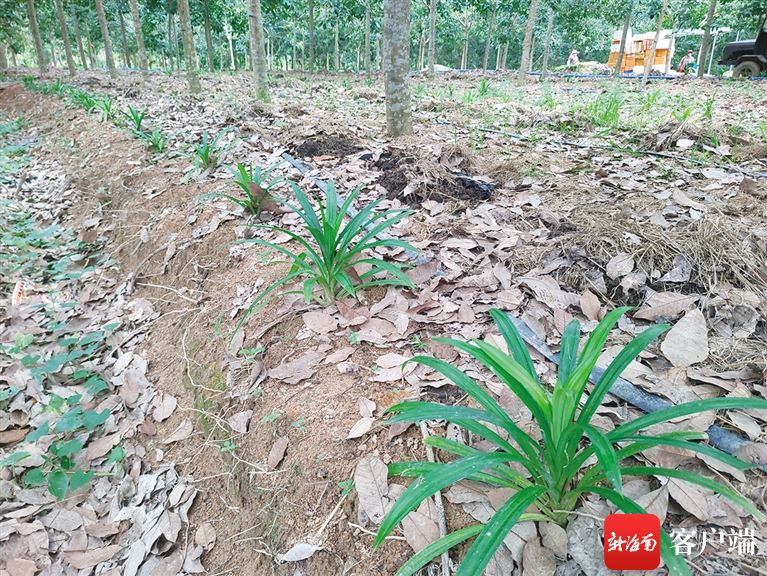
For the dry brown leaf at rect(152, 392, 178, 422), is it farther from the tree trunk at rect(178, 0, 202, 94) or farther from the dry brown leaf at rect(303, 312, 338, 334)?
the tree trunk at rect(178, 0, 202, 94)

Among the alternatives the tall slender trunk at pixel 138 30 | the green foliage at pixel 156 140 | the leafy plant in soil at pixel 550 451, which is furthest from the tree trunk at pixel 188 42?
the leafy plant in soil at pixel 550 451

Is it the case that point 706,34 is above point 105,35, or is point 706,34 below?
above

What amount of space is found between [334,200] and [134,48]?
36.6m

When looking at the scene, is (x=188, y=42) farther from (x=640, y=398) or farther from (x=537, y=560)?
(x=537, y=560)

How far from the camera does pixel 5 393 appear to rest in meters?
2.40

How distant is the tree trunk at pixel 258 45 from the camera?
598 cm

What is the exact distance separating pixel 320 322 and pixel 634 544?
4.50ft

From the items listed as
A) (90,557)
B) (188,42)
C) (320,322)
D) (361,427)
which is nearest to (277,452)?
(361,427)

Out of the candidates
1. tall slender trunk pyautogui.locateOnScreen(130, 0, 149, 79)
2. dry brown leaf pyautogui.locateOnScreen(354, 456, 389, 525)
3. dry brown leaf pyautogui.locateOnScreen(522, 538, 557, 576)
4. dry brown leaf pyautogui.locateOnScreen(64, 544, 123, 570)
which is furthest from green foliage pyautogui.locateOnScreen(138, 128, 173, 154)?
tall slender trunk pyautogui.locateOnScreen(130, 0, 149, 79)

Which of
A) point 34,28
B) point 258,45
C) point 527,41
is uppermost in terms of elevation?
point 34,28

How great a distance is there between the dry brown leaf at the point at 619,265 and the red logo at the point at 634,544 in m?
1.22

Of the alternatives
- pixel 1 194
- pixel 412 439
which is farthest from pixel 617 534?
pixel 1 194

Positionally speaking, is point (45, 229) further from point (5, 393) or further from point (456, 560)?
point (456, 560)

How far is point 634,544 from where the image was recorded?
1011 mm
